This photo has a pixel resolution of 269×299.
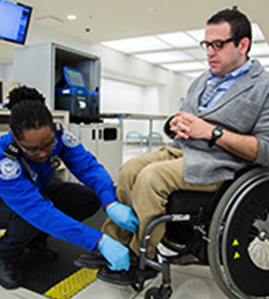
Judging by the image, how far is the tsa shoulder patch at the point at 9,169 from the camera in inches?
42.5

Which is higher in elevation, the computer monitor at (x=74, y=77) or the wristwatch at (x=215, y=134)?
the computer monitor at (x=74, y=77)

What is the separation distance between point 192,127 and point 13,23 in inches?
101

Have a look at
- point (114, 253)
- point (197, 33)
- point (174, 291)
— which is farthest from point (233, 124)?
point (197, 33)

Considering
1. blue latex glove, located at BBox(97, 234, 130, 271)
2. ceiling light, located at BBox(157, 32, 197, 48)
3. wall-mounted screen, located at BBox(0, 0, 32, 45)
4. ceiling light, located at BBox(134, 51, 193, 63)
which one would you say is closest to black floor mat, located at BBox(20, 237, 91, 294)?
blue latex glove, located at BBox(97, 234, 130, 271)

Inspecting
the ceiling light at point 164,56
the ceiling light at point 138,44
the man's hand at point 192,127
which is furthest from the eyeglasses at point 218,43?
the ceiling light at point 164,56

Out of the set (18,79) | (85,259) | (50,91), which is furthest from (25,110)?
(18,79)

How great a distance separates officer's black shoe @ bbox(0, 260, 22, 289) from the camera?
120cm

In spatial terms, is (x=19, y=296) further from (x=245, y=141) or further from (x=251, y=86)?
(x=251, y=86)

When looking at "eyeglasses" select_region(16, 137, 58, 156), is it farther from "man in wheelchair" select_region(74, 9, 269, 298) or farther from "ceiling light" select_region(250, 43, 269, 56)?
"ceiling light" select_region(250, 43, 269, 56)

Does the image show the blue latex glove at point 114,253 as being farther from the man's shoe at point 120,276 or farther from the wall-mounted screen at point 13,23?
the wall-mounted screen at point 13,23

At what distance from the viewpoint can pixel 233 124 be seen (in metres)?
1.00

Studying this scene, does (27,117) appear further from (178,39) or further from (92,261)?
(178,39)

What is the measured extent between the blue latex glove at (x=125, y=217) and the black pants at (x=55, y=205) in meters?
0.42

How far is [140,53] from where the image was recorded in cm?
825
